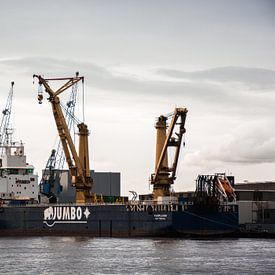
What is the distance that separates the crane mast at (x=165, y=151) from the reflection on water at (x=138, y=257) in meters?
11.1

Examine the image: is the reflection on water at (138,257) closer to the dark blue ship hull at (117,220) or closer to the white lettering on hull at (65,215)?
the dark blue ship hull at (117,220)

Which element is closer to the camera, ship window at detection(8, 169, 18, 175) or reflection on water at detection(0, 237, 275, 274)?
reflection on water at detection(0, 237, 275, 274)

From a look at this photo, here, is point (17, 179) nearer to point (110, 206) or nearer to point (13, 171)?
point (13, 171)

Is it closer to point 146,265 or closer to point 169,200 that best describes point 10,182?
point 169,200

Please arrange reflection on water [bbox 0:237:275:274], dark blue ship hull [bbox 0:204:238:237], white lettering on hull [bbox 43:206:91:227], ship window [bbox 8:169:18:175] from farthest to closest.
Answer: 1. ship window [bbox 8:169:18:175]
2. white lettering on hull [bbox 43:206:91:227]
3. dark blue ship hull [bbox 0:204:238:237]
4. reflection on water [bbox 0:237:275:274]

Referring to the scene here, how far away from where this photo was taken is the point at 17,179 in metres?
111

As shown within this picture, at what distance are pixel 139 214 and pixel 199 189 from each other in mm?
7086

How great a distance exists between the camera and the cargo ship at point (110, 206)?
95.6 m

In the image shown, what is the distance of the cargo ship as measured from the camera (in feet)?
314

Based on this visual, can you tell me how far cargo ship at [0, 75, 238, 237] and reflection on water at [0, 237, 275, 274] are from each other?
492 centimetres

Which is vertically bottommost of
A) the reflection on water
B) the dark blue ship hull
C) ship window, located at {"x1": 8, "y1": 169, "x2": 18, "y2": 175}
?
the reflection on water

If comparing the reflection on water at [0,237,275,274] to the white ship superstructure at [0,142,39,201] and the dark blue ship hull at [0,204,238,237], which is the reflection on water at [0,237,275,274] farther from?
the white ship superstructure at [0,142,39,201]

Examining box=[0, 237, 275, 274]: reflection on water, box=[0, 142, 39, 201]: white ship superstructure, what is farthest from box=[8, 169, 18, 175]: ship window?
box=[0, 237, 275, 274]: reflection on water

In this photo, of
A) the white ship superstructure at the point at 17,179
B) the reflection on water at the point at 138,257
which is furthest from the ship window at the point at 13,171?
the reflection on water at the point at 138,257
